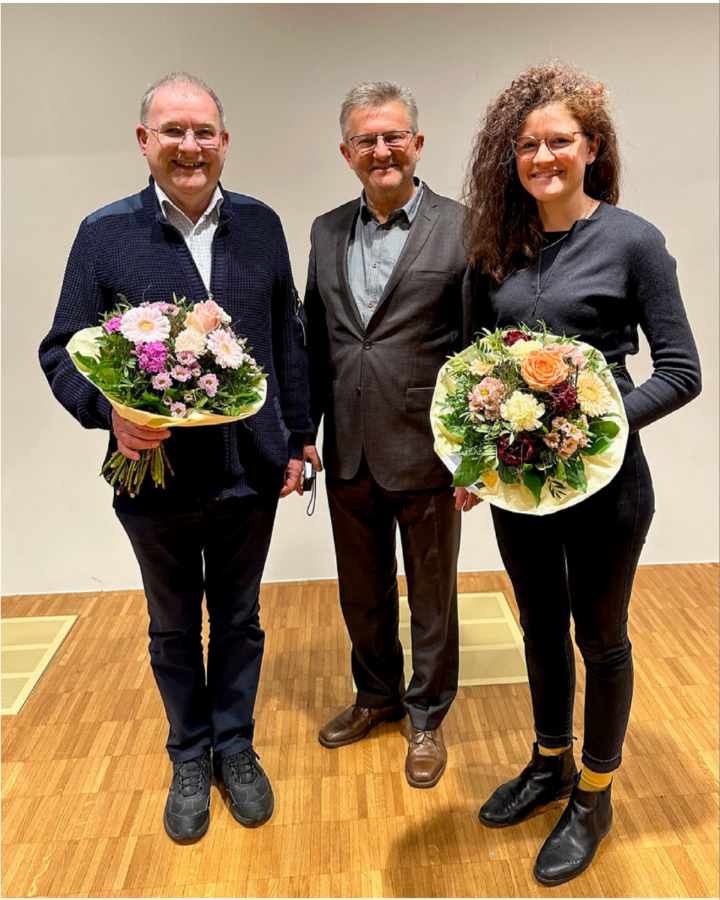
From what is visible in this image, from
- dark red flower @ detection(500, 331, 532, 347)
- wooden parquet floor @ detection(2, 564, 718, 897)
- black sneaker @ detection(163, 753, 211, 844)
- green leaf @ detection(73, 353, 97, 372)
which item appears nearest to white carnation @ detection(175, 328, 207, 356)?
green leaf @ detection(73, 353, 97, 372)

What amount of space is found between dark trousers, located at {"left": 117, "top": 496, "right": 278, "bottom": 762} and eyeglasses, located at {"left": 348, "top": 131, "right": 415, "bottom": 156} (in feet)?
3.35

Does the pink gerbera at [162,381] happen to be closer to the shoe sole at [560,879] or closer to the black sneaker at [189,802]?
the black sneaker at [189,802]

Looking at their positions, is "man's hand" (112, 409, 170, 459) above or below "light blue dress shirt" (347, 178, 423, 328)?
below

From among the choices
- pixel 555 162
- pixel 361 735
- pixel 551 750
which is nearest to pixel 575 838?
pixel 551 750

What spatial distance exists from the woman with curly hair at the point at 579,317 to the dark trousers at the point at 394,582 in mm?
345

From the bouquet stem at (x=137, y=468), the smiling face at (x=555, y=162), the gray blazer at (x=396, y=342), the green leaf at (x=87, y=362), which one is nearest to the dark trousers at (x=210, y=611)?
the bouquet stem at (x=137, y=468)

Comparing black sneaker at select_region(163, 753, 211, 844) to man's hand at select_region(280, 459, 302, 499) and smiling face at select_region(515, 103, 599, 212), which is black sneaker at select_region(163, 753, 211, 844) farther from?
smiling face at select_region(515, 103, 599, 212)

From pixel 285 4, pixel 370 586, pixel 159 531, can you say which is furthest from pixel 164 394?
pixel 285 4

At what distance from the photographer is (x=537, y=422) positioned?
161cm

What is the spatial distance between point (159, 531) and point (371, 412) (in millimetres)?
681

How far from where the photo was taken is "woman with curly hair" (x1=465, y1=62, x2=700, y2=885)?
1.74 meters

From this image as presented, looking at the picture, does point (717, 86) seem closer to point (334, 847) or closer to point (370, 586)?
point (370, 586)

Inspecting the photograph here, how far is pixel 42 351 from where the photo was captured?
2.07 m

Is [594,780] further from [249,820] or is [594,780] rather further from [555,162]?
[555,162]
